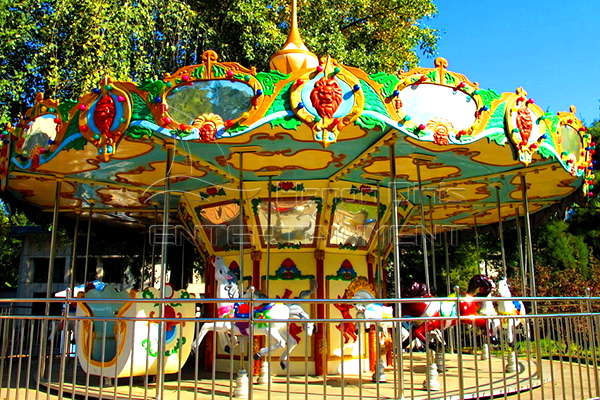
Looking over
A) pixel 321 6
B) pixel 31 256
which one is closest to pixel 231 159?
pixel 321 6

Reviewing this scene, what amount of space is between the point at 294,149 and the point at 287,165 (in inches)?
33.2

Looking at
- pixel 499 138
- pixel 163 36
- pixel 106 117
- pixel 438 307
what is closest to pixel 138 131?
pixel 106 117

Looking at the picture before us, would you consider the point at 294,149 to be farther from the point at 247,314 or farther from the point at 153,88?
the point at 247,314

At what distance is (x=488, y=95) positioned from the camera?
5898 mm

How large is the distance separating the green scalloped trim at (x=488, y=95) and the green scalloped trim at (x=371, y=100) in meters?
1.12

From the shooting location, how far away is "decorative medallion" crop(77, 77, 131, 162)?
5598 mm

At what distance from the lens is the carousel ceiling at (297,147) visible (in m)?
5.40

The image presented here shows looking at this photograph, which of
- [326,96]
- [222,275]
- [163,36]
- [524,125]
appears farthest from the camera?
[163,36]

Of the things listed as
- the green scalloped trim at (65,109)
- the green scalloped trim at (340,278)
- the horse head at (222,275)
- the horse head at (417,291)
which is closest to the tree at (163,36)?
the green scalloped trim at (65,109)

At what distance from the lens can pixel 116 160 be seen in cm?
717

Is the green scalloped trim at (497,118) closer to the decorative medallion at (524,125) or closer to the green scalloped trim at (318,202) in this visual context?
the decorative medallion at (524,125)

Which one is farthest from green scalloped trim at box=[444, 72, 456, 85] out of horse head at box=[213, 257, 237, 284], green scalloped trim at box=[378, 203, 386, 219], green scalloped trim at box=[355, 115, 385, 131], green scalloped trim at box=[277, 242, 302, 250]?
green scalloped trim at box=[277, 242, 302, 250]

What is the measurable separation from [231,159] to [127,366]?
9.02ft

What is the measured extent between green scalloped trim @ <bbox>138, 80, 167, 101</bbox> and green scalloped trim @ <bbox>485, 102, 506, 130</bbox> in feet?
11.0
